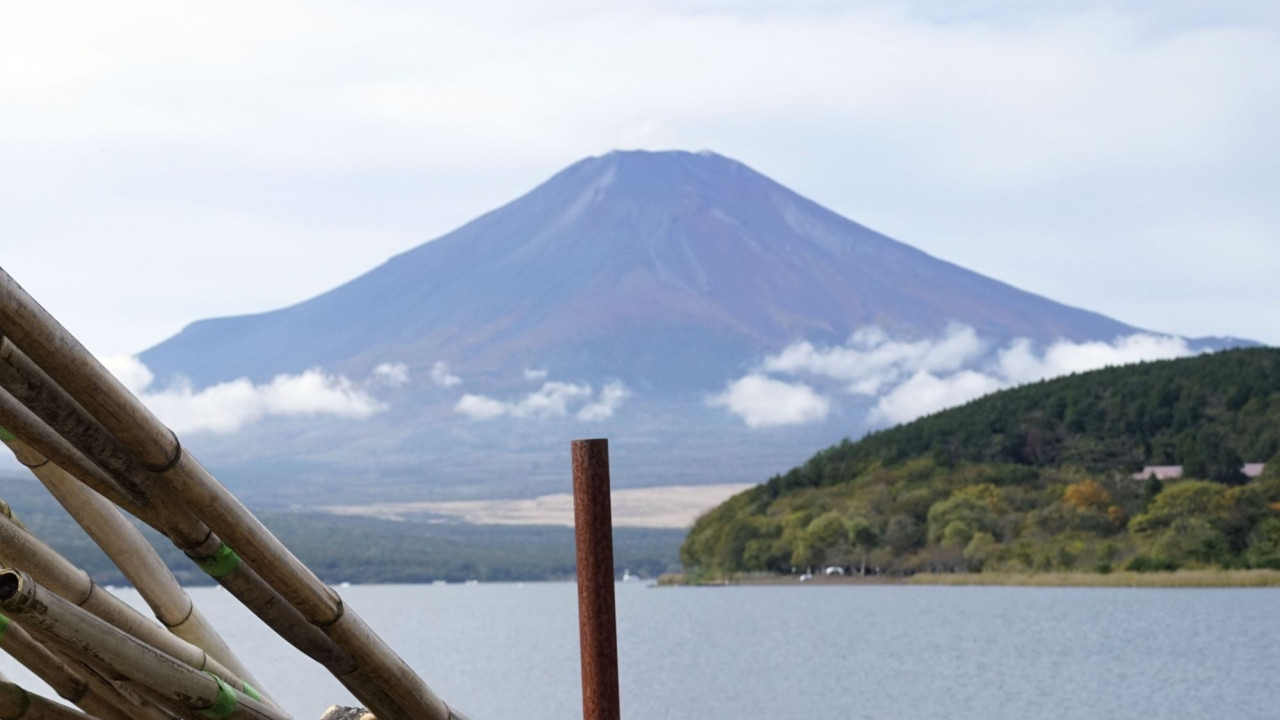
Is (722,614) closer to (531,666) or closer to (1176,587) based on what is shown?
(1176,587)

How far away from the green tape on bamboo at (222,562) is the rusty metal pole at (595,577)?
99 cm

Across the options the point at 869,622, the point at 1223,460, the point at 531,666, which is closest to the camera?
the point at 531,666

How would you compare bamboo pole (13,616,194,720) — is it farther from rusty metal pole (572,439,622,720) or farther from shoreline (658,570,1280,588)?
shoreline (658,570,1280,588)

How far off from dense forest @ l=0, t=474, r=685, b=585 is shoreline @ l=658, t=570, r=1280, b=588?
5009 centimetres

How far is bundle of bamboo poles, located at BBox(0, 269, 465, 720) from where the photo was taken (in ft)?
11.5

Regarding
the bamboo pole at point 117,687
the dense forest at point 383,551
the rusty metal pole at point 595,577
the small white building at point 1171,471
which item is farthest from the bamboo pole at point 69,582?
the dense forest at point 383,551

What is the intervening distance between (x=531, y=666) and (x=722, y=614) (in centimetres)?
2181

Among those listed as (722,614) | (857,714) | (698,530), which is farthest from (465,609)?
(857,714)

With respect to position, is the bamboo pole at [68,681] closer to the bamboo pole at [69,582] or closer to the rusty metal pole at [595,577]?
the bamboo pole at [69,582]

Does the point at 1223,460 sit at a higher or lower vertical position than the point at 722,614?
higher

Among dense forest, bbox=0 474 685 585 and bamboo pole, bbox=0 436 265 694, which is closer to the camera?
bamboo pole, bbox=0 436 265 694

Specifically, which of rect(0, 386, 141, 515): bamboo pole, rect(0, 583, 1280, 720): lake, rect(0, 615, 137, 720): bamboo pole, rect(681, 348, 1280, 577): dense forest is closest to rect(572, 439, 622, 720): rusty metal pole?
rect(0, 615, 137, 720): bamboo pole

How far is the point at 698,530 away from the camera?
296ft

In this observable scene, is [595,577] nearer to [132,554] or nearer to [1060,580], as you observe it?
[132,554]
